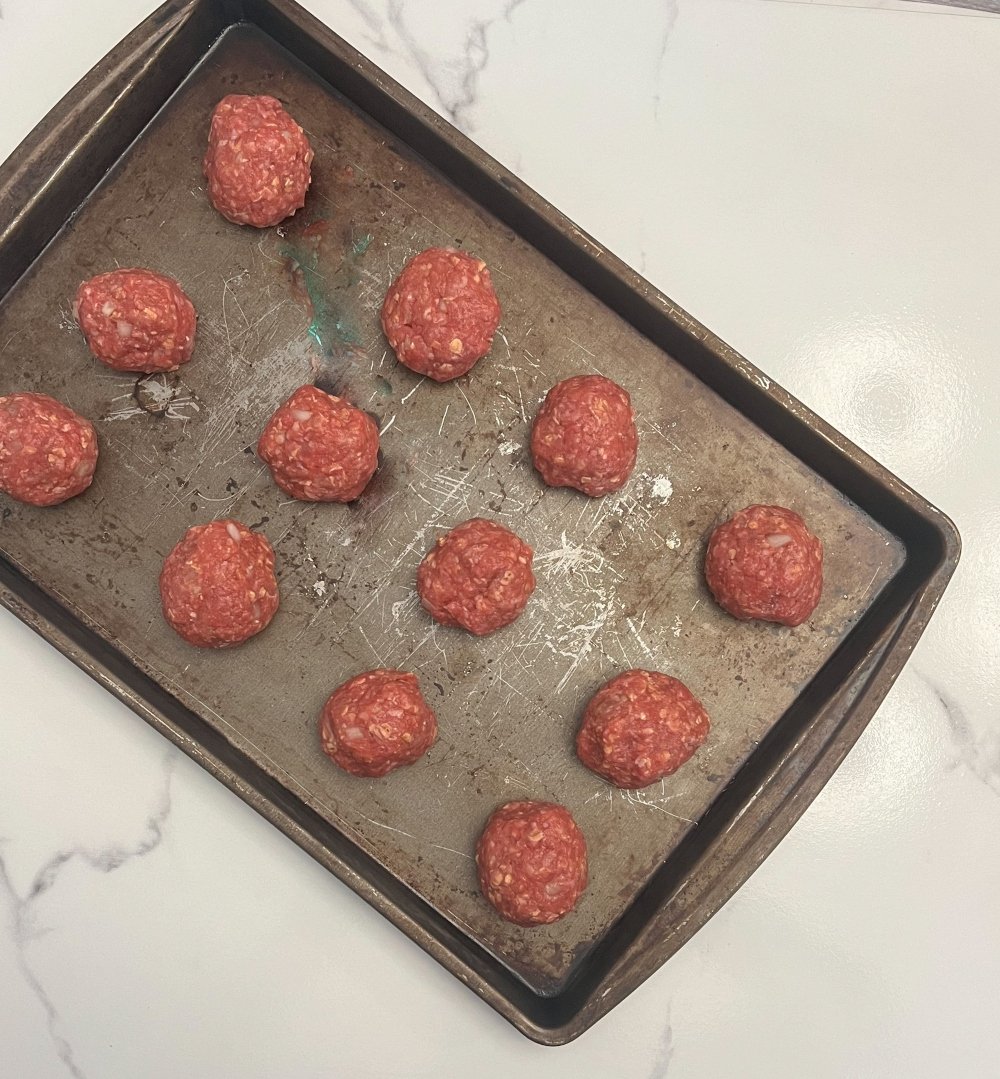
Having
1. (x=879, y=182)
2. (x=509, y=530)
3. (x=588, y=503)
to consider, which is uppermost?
(x=879, y=182)

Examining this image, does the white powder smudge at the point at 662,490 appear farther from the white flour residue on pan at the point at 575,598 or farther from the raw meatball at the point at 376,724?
the raw meatball at the point at 376,724

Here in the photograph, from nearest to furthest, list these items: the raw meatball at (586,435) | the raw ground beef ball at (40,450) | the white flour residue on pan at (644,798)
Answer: the raw ground beef ball at (40,450) < the raw meatball at (586,435) < the white flour residue on pan at (644,798)

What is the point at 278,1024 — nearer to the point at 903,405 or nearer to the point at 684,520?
the point at 684,520

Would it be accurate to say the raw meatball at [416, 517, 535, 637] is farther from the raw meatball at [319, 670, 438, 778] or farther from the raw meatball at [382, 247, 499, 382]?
the raw meatball at [382, 247, 499, 382]

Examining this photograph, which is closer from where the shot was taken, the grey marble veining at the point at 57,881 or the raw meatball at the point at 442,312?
the raw meatball at the point at 442,312

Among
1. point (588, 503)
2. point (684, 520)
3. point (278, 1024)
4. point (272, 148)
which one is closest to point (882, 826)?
point (684, 520)

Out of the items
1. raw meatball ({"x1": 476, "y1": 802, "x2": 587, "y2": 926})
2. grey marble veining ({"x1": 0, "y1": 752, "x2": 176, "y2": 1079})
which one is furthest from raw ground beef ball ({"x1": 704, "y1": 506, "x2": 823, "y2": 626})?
grey marble veining ({"x1": 0, "y1": 752, "x2": 176, "y2": 1079})

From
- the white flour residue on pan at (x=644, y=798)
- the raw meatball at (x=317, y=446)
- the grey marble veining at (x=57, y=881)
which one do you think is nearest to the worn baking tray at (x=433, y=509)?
the white flour residue on pan at (x=644, y=798)
